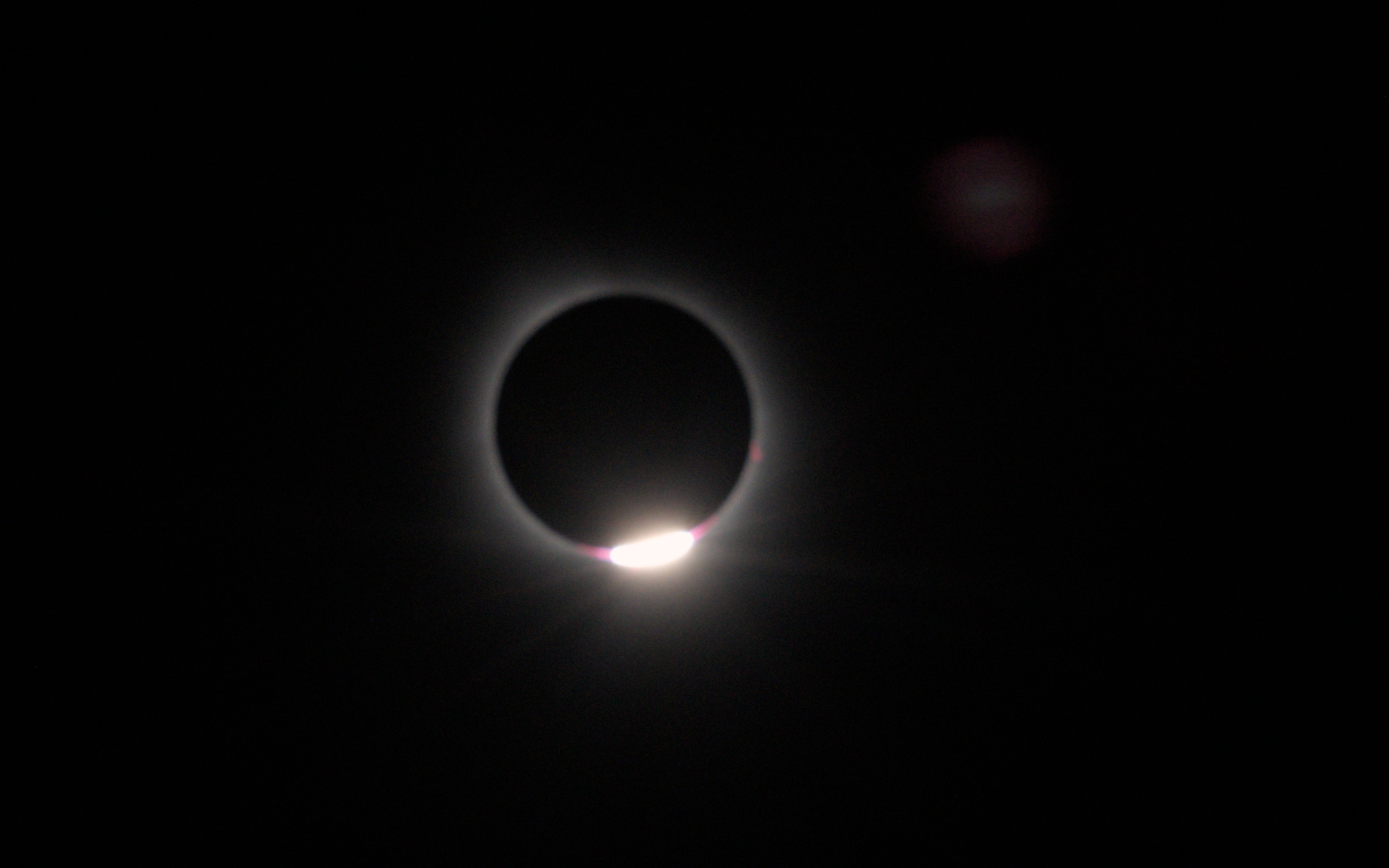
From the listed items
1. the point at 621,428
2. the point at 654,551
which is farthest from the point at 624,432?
the point at 654,551

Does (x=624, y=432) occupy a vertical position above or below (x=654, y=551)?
above

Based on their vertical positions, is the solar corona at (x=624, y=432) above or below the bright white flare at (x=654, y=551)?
above

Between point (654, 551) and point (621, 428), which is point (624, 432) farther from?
point (654, 551)

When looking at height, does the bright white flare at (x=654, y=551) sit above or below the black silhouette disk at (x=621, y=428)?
below

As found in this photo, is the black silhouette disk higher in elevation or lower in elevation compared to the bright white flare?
higher
